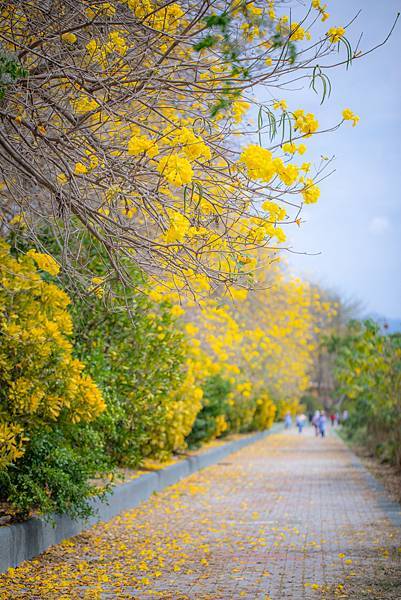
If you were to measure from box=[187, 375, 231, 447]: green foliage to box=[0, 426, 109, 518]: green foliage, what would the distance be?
35.7 feet

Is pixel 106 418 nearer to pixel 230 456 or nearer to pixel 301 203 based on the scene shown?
pixel 301 203

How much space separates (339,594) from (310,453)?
68.3 ft

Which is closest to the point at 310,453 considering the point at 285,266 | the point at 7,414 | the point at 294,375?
the point at 285,266

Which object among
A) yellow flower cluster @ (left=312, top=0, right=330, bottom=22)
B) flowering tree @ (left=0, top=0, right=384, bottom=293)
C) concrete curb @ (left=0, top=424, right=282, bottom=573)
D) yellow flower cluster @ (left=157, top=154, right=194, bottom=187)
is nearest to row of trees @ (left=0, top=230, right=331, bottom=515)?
concrete curb @ (left=0, top=424, right=282, bottom=573)

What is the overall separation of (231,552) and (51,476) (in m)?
1.92

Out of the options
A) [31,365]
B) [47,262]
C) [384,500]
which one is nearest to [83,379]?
[31,365]

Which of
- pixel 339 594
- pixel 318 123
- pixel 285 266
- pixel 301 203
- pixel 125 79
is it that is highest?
pixel 285 266

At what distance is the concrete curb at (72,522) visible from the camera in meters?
7.06

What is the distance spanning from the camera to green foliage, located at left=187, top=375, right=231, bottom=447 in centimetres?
1988

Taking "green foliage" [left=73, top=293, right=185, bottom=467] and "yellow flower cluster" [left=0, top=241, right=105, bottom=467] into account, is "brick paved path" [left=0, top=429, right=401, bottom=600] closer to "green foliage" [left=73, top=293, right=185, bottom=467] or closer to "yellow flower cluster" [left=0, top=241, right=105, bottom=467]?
"green foliage" [left=73, top=293, right=185, bottom=467]

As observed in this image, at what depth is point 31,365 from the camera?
7266mm

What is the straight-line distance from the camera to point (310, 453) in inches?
1058

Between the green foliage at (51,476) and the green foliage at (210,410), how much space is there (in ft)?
35.7

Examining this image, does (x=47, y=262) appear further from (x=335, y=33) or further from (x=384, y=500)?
(x=384, y=500)
